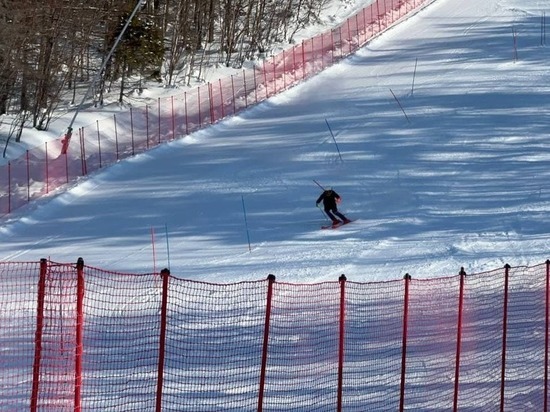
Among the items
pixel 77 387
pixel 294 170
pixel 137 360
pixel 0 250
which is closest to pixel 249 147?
pixel 294 170

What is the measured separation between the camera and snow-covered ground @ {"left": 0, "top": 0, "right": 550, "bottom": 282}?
23.2 meters

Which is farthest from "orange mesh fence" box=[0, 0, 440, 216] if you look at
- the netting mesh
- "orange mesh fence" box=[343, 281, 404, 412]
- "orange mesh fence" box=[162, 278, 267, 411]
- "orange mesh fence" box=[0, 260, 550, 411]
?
"orange mesh fence" box=[343, 281, 404, 412]

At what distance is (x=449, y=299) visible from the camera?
18625 mm

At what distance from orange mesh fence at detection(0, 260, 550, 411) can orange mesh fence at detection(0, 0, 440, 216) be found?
11.9 meters

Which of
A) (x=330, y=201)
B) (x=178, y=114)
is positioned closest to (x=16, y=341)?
(x=330, y=201)

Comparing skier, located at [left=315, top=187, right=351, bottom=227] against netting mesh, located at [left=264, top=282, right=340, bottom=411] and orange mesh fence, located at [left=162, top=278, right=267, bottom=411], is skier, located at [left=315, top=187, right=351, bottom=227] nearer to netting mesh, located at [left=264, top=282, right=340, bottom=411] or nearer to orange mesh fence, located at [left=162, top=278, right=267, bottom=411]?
orange mesh fence, located at [left=162, top=278, right=267, bottom=411]

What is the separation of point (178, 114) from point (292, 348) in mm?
27203

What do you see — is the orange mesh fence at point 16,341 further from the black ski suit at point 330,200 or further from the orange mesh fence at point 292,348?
the black ski suit at point 330,200

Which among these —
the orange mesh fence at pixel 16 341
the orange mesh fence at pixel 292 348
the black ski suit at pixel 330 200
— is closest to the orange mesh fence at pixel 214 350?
the orange mesh fence at pixel 292 348

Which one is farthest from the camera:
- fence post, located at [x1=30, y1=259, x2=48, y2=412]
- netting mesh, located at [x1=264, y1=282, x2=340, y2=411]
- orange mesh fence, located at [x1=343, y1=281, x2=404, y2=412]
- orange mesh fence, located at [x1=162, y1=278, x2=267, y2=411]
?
orange mesh fence, located at [x1=343, y1=281, x2=404, y2=412]

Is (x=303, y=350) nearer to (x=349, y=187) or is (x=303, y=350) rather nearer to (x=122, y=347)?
(x=122, y=347)

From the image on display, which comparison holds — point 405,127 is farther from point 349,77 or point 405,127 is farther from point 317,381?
point 317,381

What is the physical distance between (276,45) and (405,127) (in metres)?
19.1

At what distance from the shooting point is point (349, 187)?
96.3 feet
